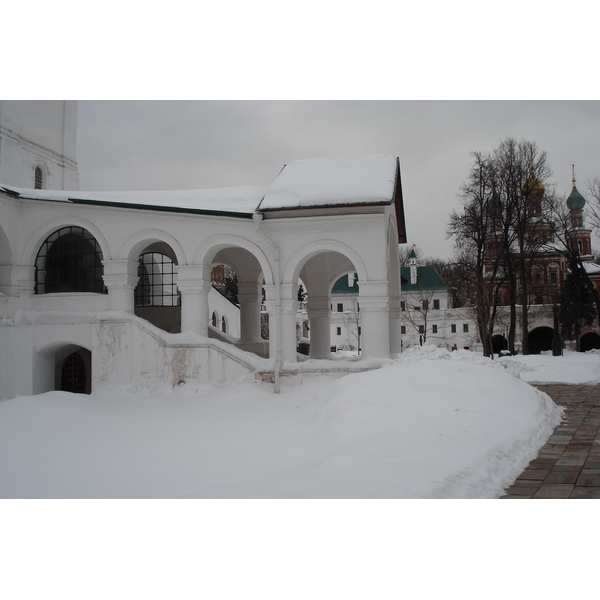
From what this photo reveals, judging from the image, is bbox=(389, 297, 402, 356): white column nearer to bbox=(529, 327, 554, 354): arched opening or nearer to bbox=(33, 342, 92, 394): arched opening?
bbox=(33, 342, 92, 394): arched opening

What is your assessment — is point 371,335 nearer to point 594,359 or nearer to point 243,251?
point 243,251

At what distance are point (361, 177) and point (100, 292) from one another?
6950 millimetres

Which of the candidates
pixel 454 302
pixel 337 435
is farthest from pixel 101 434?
pixel 454 302

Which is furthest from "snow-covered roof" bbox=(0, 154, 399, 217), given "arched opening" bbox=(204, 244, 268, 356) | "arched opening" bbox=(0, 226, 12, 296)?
"arched opening" bbox=(204, 244, 268, 356)

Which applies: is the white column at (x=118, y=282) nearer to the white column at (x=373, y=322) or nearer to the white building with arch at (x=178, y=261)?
the white building with arch at (x=178, y=261)

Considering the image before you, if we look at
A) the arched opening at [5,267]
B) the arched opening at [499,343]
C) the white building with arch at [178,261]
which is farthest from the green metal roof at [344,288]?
the arched opening at [5,267]

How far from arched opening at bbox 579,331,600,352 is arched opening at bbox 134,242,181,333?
1012 inches

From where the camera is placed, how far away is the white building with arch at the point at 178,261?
1263 cm

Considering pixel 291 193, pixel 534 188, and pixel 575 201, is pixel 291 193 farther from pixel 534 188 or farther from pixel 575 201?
pixel 534 188

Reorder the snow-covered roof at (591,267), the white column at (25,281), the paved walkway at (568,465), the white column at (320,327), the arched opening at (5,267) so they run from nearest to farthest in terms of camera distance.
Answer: the paved walkway at (568,465)
the arched opening at (5,267)
the white column at (25,281)
the white column at (320,327)
the snow-covered roof at (591,267)

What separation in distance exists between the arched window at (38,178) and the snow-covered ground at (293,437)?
1276 centimetres

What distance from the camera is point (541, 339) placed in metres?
36.0

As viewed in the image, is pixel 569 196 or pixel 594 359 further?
pixel 594 359

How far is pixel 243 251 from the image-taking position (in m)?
16.7
